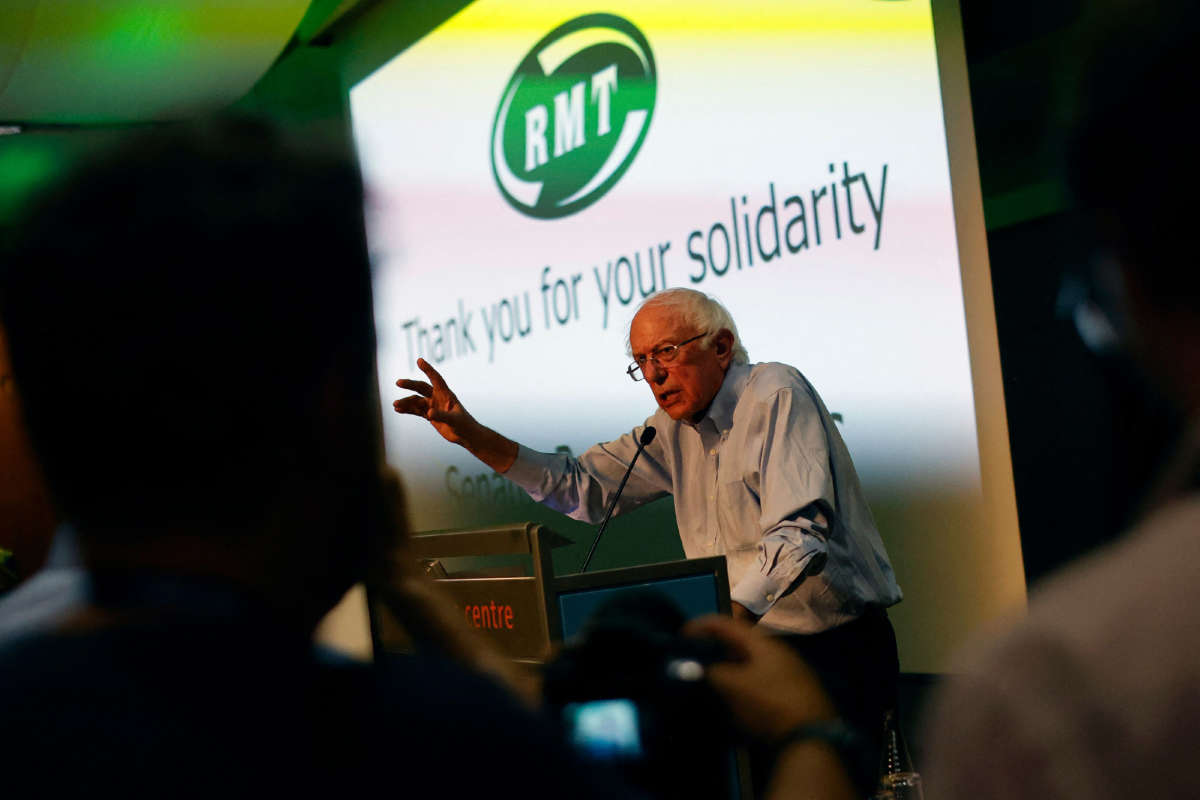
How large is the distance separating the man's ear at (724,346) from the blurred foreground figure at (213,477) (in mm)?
2454

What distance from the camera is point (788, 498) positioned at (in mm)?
2586

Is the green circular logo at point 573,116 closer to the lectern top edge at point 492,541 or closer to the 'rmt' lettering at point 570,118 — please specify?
the 'rmt' lettering at point 570,118

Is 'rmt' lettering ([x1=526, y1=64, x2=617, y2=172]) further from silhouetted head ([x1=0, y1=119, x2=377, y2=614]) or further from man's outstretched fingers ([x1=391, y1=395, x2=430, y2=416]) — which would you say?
silhouetted head ([x1=0, y1=119, x2=377, y2=614])

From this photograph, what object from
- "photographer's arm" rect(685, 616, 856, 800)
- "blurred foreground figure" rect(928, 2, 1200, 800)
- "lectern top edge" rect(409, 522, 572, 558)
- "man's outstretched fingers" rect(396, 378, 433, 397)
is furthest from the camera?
"man's outstretched fingers" rect(396, 378, 433, 397)

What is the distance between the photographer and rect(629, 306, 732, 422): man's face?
296 centimetres

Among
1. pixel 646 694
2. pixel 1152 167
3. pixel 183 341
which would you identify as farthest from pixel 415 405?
pixel 1152 167

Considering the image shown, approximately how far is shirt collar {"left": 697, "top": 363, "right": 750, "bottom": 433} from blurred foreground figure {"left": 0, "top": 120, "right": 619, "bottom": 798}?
2422 mm

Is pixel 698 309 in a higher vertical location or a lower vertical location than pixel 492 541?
higher

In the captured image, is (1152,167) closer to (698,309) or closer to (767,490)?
(767,490)

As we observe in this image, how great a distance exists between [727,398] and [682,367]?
13 cm

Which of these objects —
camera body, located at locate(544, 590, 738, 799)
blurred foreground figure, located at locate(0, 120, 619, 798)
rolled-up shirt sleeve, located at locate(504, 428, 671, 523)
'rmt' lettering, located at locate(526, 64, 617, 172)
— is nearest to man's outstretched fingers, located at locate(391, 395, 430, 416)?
rolled-up shirt sleeve, located at locate(504, 428, 671, 523)

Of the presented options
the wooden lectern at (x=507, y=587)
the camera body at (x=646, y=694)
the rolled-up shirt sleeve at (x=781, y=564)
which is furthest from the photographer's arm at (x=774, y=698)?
the rolled-up shirt sleeve at (x=781, y=564)

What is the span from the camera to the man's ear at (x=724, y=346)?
2994mm

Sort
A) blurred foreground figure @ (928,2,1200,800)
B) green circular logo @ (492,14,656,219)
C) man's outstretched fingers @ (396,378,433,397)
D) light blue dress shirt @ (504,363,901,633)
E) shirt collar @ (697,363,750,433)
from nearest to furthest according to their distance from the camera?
blurred foreground figure @ (928,2,1200,800), light blue dress shirt @ (504,363,901,633), man's outstretched fingers @ (396,378,433,397), shirt collar @ (697,363,750,433), green circular logo @ (492,14,656,219)
